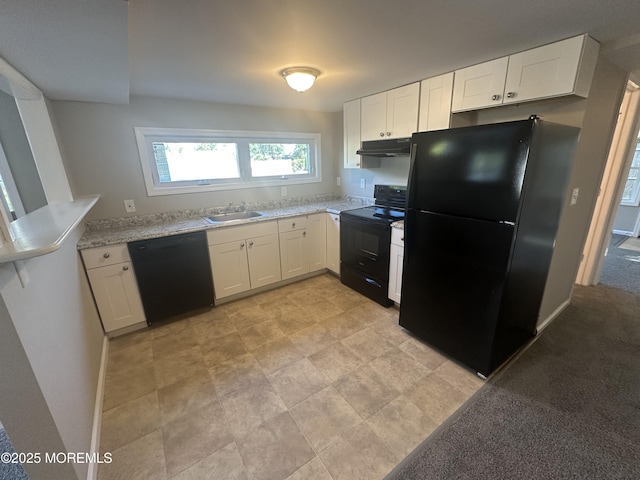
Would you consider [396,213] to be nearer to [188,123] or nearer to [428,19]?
[428,19]

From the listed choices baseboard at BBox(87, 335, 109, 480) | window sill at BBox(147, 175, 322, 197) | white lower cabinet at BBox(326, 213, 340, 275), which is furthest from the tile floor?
window sill at BBox(147, 175, 322, 197)

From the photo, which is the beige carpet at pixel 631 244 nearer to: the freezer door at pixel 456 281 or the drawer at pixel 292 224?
the freezer door at pixel 456 281

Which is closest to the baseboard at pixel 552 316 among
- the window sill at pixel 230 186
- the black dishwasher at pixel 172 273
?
the window sill at pixel 230 186

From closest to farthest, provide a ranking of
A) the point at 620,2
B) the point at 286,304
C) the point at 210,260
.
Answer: the point at 620,2 → the point at 210,260 → the point at 286,304

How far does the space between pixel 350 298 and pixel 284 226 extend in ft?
3.71

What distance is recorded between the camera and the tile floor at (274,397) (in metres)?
1.42

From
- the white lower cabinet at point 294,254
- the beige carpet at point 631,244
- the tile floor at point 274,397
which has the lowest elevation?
the tile floor at point 274,397

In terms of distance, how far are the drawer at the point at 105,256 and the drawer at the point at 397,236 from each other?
7.84ft

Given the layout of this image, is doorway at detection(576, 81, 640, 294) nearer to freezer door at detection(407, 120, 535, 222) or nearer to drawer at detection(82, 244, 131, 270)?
freezer door at detection(407, 120, 535, 222)

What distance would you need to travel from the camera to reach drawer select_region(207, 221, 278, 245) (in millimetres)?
2729

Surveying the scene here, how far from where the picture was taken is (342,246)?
3221mm

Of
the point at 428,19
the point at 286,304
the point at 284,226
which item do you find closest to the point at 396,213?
the point at 284,226

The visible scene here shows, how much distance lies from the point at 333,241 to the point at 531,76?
7.58 feet

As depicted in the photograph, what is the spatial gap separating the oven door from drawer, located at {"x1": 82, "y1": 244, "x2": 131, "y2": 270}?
2.14m
